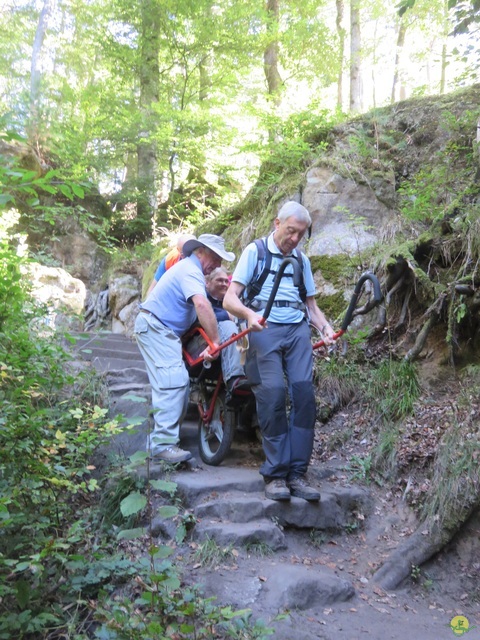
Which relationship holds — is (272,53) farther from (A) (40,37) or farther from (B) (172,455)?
(B) (172,455)

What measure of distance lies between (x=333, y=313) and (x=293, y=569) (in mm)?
3494

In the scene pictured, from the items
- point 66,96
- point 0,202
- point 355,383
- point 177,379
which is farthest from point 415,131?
point 66,96

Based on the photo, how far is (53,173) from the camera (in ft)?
9.14

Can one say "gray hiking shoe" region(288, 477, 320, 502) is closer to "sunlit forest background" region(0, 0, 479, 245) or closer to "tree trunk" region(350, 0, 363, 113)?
"sunlit forest background" region(0, 0, 479, 245)

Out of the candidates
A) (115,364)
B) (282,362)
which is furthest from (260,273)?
(115,364)

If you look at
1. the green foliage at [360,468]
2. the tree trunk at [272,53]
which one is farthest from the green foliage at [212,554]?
the tree trunk at [272,53]

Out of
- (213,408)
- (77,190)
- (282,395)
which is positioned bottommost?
(213,408)

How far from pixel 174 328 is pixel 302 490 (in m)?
1.69

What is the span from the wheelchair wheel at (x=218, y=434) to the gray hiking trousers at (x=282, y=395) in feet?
1.89

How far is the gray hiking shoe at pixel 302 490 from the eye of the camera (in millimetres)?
3900

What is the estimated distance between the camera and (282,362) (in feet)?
14.0

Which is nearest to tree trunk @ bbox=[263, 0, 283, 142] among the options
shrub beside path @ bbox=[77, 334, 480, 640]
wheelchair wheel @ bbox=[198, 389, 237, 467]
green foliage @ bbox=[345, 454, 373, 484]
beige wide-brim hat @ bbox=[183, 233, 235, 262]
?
beige wide-brim hat @ bbox=[183, 233, 235, 262]

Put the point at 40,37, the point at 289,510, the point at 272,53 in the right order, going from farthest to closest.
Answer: the point at 40,37 → the point at 272,53 → the point at 289,510

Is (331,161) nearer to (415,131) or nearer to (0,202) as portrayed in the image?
(415,131)
